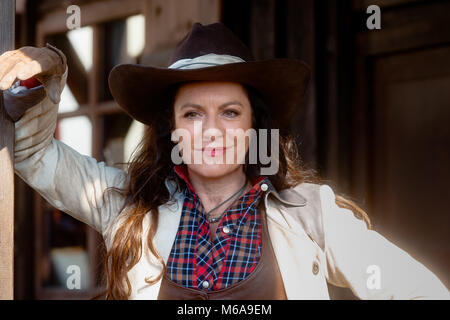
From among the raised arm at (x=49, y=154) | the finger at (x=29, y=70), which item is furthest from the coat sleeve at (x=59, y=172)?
the finger at (x=29, y=70)

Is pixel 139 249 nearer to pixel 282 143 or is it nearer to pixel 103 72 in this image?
pixel 282 143

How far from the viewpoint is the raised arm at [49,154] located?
5.56 feet

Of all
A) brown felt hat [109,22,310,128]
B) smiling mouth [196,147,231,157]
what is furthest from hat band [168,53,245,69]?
smiling mouth [196,147,231,157]

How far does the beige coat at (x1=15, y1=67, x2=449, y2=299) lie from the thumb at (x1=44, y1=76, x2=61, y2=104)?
0.08 metres

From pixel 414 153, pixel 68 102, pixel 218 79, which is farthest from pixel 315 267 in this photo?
A: pixel 68 102

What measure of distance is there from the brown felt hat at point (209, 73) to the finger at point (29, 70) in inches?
15.6

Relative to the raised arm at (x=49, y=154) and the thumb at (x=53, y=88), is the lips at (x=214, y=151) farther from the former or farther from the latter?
the thumb at (x=53, y=88)

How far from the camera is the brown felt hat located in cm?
199

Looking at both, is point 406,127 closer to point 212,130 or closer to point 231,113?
point 231,113

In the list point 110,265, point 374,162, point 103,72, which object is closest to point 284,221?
point 110,265

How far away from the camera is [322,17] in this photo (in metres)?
3.19

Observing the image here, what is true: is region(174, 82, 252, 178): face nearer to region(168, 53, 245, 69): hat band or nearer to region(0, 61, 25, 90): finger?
region(168, 53, 245, 69): hat band

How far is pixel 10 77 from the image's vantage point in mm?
1605
